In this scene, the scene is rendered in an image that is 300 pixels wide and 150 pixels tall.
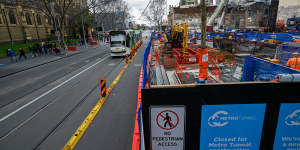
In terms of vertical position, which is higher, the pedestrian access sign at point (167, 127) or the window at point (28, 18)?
the window at point (28, 18)

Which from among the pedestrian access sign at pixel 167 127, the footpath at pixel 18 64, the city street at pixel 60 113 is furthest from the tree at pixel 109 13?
the pedestrian access sign at pixel 167 127

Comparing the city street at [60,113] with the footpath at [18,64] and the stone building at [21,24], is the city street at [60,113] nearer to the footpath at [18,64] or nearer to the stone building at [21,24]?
the footpath at [18,64]

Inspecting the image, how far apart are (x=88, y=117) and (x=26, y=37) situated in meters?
43.3

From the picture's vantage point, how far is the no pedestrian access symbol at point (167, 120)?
3.23m

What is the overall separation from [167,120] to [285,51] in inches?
451

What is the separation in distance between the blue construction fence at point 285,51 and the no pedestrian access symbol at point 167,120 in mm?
10355

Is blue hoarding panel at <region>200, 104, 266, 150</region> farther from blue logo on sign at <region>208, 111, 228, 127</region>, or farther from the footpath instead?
the footpath

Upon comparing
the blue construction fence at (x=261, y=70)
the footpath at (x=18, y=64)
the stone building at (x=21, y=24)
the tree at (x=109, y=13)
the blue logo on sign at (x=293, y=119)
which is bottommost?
the footpath at (x=18, y=64)

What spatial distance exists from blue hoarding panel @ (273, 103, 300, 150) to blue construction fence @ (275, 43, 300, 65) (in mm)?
8660

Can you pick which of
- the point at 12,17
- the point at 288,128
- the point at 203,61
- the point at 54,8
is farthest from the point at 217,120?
the point at 12,17

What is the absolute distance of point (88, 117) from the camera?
632cm

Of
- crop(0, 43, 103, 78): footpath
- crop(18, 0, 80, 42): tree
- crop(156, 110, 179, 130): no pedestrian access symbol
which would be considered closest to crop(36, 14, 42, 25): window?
crop(18, 0, 80, 42): tree

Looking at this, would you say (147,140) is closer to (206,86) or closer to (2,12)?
(206,86)

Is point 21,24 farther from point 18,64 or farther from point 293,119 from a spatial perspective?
point 293,119
